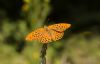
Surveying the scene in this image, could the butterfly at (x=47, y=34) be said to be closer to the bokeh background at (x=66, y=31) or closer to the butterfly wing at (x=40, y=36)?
the butterfly wing at (x=40, y=36)

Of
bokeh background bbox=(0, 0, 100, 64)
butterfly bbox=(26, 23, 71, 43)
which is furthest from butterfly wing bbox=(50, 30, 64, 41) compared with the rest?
bokeh background bbox=(0, 0, 100, 64)

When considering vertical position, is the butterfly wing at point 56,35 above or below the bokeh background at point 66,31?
above

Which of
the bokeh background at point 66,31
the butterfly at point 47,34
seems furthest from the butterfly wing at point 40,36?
the bokeh background at point 66,31

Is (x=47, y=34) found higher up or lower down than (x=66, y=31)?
higher up

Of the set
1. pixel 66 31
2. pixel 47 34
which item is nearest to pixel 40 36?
pixel 47 34

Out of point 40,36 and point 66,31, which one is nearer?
point 40,36

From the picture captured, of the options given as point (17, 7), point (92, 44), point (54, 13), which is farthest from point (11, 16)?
point (92, 44)

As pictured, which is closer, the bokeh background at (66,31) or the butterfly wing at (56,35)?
the butterfly wing at (56,35)

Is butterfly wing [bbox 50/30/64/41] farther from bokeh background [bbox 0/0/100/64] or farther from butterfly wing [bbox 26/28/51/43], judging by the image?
bokeh background [bbox 0/0/100/64]

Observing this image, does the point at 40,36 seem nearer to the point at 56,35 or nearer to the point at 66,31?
the point at 56,35

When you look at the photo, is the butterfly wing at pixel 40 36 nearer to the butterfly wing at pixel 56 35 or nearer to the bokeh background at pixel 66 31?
the butterfly wing at pixel 56 35

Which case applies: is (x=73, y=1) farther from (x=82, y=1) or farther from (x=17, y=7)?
(x=17, y=7)
